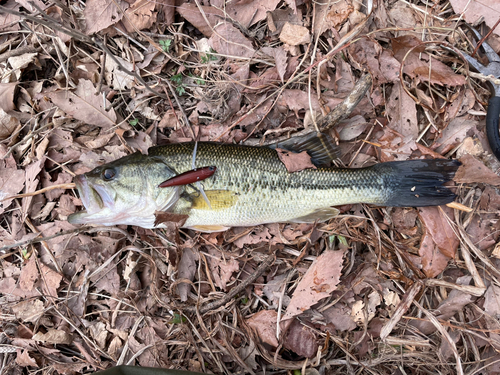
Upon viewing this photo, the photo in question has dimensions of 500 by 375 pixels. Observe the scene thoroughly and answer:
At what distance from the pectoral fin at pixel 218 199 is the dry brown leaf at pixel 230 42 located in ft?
5.29

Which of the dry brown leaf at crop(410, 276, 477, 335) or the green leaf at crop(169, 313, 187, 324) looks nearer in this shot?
the dry brown leaf at crop(410, 276, 477, 335)

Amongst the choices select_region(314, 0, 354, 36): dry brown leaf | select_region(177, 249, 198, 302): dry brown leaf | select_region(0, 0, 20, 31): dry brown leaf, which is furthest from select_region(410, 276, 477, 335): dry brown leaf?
select_region(0, 0, 20, 31): dry brown leaf

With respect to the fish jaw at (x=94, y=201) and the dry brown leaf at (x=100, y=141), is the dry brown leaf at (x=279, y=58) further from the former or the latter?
the fish jaw at (x=94, y=201)

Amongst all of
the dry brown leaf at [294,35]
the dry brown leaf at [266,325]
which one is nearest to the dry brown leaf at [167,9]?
the dry brown leaf at [294,35]

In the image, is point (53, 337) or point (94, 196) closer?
point (94, 196)

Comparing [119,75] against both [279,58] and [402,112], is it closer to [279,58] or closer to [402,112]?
[279,58]

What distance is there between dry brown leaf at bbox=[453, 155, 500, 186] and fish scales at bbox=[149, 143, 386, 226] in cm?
87

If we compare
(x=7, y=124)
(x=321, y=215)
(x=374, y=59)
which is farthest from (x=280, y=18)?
(x=7, y=124)

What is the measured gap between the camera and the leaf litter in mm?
3564

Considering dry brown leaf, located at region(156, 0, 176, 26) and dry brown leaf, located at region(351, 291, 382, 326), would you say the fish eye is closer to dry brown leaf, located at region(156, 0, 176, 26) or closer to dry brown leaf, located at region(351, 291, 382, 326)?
dry brown leaf, located at region(156, 0, 176, 26)

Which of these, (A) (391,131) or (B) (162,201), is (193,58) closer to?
(B) (162,201)

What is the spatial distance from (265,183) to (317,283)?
1.25m

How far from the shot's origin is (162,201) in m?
3.38

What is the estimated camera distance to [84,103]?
12.3 ft
